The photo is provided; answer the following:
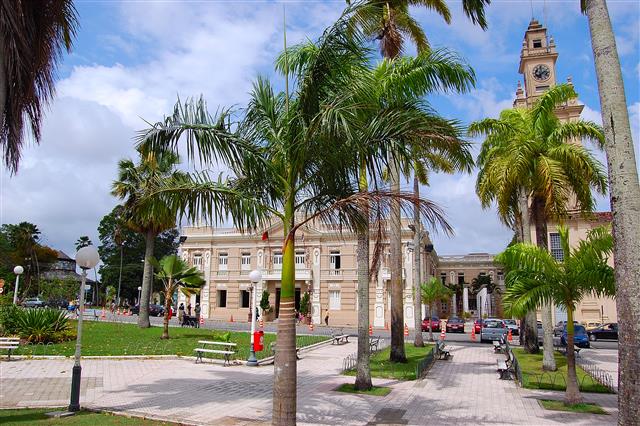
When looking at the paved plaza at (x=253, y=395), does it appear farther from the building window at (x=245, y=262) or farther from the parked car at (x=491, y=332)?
the building window at (x=245, y=262)

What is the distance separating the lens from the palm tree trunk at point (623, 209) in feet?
19.4

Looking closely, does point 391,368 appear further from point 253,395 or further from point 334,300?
point 334,300

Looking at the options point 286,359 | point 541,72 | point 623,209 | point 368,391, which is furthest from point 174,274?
point 541,72

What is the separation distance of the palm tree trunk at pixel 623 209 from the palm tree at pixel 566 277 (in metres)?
5.12

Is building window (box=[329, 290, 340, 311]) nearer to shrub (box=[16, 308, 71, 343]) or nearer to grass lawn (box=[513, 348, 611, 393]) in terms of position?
grass lawn (box=[513, 348, 611, 393])

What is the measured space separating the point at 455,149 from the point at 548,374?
11.0m

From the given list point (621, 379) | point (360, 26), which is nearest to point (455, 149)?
point (360, 26)

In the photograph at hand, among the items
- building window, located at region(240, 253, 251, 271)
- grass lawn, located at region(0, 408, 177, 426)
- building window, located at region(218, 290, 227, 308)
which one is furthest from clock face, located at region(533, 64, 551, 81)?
grass lawn, located at region(0, 408, 177, 426)

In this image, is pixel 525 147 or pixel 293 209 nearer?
pixel 293 209

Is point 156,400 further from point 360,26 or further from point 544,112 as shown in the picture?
point 544,112

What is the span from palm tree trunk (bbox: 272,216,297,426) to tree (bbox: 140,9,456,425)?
1cm

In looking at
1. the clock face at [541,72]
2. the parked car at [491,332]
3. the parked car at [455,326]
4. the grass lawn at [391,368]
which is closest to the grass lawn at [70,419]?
the grass lawn at [391,368]

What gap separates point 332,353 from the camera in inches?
853

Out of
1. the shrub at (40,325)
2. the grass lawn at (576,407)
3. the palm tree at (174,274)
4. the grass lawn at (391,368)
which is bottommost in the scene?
the grass lawn at (576,407)
